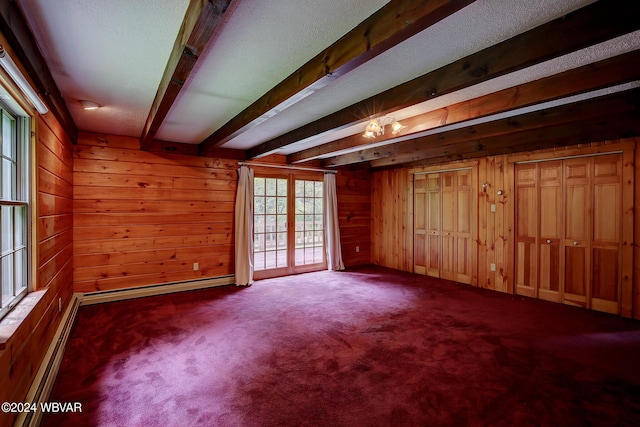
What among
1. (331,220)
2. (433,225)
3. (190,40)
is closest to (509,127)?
(433,225)

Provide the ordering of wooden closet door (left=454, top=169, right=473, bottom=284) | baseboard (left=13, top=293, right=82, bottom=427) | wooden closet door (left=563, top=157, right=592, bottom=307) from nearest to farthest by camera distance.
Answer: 1. baseboard (left=13, top=293, right=82, bottom=427)
2. wooden closet door (left=563, top=157, right=592, bottom=307)
3. wooden closet door (left=454, top=169, right=473, bottom=284)

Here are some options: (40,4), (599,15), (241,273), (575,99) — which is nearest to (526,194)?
(575,99)

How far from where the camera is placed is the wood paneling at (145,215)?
3986 millimetres

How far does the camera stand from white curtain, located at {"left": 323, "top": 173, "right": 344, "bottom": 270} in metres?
6.06

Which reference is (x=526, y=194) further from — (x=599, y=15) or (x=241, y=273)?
(x=241, y=273)

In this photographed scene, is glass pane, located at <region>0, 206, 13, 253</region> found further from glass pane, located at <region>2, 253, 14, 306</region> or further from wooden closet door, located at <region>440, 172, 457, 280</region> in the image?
wooden closet door, located at <region>440, 172, 457, 280</region>

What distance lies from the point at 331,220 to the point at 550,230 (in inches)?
140

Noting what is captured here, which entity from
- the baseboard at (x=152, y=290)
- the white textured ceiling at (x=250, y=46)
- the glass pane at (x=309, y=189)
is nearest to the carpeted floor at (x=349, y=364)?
the baseboard at (x=152, y=290)

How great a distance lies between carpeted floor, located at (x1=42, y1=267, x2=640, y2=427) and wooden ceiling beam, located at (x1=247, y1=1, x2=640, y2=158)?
2.16 meters

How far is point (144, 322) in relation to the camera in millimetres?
3393

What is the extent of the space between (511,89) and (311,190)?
13.2 feet

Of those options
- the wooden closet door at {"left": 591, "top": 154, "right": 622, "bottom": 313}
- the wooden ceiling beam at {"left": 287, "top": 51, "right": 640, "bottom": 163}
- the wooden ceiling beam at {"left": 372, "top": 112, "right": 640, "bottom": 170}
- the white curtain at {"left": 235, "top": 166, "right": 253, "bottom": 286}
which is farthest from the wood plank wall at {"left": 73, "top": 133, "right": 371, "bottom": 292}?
the wooden closet door at {"left": 591, "top": 154, "right": 622, "bottom": 313}

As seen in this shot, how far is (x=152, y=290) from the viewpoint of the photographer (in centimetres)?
437

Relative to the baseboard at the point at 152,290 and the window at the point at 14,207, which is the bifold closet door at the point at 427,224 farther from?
the window at the point at 14,207
